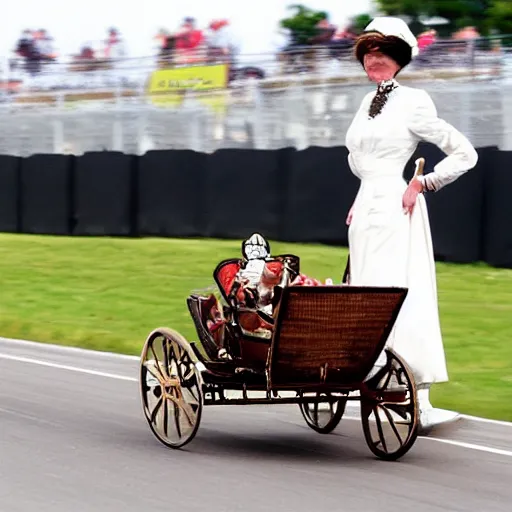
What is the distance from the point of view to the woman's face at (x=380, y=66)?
8641 millimetres

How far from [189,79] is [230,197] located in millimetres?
5167

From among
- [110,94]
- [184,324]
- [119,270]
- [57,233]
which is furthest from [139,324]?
[110,94]

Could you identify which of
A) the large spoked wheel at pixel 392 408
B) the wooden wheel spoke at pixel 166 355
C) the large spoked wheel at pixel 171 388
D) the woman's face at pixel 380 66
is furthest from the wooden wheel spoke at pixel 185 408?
the woman's face at pixel 380 66

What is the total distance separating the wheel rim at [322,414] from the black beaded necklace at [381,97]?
5.35 feet

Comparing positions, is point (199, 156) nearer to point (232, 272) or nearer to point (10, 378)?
point (10, 378)

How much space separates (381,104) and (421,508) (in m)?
2.83

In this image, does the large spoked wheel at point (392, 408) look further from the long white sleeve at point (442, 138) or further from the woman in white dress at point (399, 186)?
the long white sleeve at point (442, 138)

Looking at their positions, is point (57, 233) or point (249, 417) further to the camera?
point (57, 233)

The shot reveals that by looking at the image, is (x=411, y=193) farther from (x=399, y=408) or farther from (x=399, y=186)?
(x=399, y=408)

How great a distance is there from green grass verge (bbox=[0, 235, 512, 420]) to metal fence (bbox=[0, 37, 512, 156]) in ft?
12.5

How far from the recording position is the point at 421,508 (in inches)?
259

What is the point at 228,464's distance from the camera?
766 centimetres

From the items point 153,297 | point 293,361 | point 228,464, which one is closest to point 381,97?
point 293,361

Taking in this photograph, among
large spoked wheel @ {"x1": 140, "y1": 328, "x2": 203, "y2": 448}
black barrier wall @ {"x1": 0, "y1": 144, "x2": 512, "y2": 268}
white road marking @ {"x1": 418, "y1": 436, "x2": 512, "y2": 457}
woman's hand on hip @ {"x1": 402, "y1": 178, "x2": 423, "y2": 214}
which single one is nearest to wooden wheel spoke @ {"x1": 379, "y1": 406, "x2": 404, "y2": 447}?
white road marking @ {"x1": 418, "y1": 436, "x2": 512, "y2": 457}
